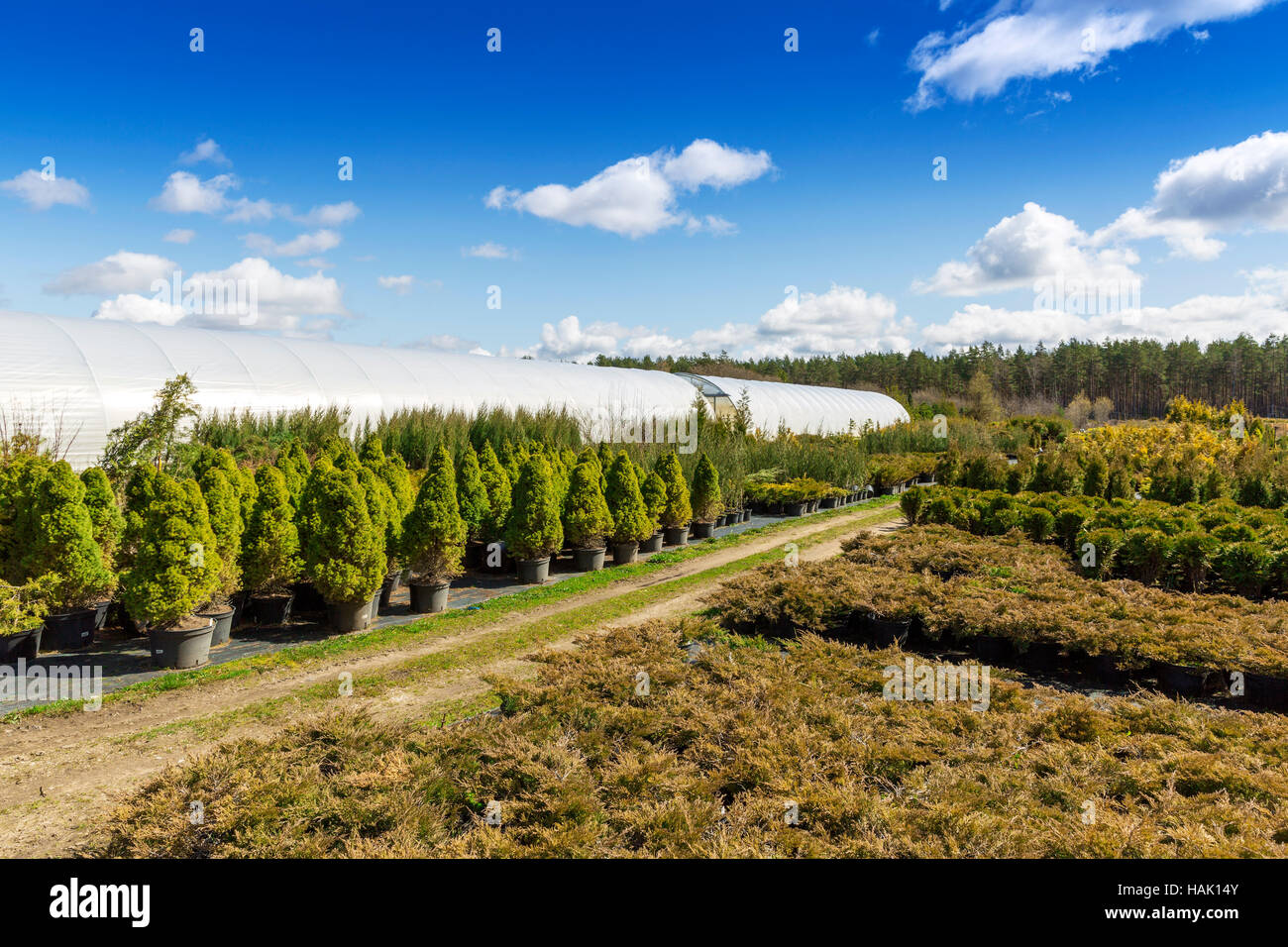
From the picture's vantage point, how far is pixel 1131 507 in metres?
10.3

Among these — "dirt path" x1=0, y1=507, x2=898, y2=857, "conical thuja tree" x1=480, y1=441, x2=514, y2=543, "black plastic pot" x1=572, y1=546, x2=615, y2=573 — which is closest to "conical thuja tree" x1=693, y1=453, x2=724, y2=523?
"black plastic pot" x1=572, y1=546, x2=615, y2=573

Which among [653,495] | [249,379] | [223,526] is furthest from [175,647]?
[249,379]

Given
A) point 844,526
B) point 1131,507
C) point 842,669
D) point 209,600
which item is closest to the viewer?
point 842,669

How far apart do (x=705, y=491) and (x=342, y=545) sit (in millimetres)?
7488

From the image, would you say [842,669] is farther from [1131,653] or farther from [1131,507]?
[1131,507]

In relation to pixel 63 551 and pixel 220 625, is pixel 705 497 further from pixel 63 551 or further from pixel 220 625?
pixel 63 551

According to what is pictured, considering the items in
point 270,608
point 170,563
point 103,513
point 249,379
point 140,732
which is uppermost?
point 249,379

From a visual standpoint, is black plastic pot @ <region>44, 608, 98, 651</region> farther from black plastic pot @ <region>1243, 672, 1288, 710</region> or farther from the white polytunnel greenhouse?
black plastic pot @ <region>1243, 672, 1288, 710</region>

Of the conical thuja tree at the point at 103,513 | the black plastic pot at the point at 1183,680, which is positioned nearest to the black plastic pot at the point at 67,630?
the conical thuja tree at the point at 103,513

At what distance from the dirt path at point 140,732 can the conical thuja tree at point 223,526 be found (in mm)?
1199

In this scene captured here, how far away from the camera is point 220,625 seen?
6672mm

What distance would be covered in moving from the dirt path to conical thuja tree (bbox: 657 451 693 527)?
221 inches
